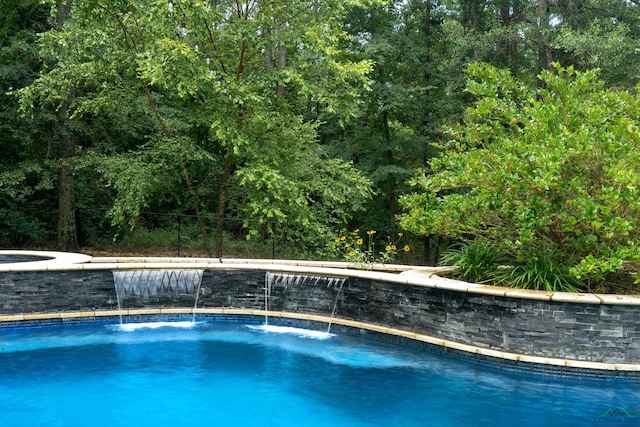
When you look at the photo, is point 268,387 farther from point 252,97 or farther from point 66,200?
point 66,200

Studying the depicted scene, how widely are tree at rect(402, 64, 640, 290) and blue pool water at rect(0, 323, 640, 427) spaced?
5.23 feet

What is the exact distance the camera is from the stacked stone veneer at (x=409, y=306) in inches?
260

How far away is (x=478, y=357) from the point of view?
7211mm

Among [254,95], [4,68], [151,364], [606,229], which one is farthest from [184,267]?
[4,68]

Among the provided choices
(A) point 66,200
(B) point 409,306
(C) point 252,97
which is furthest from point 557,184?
(A) point 66,200

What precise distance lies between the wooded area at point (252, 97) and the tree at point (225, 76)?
4cm

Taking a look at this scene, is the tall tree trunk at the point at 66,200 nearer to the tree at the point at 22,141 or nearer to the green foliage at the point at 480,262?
the tree at the point at 22,141

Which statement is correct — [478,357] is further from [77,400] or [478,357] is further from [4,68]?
[4,68]

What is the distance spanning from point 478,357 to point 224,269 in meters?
4.41

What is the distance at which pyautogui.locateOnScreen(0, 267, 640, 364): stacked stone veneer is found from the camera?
6602 mm

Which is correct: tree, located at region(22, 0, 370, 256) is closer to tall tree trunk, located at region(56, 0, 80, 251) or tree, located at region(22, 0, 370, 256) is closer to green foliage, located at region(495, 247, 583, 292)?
tall tree trunk, located at region(56, 0, 80, 251)

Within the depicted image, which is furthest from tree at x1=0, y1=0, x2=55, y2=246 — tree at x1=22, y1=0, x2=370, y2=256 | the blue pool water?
the blue pool water

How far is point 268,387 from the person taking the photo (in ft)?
21.1

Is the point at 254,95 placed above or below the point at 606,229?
above
